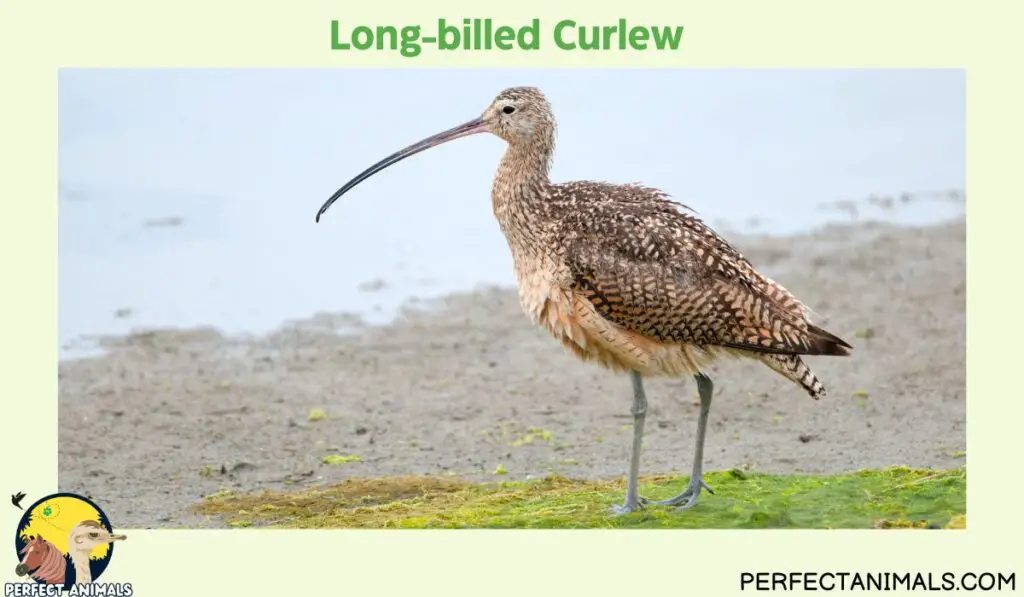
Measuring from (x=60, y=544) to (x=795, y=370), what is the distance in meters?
4.38

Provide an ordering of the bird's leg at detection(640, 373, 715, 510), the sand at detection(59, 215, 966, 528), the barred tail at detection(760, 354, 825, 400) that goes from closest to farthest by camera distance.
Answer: the barred tail at detection(760, 354, 825, 400) < the bird's leg at detection(640, 373, 715, 510) < the sand at detection(59, 215, 966, 528)

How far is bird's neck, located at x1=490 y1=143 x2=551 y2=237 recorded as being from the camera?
10078 millimetres

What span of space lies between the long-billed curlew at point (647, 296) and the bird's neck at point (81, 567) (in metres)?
3.00

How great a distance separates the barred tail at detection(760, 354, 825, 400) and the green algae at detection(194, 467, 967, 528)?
27.1 inches

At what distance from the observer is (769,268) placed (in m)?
→ 15.7

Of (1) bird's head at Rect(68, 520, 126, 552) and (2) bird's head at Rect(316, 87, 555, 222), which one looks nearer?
(1) bird's head at Rect(68, 520, 126, 552)

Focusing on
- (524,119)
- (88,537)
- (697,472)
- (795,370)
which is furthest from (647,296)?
(88,537)

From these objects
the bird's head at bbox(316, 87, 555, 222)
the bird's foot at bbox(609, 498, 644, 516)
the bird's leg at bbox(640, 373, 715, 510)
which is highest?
the bird's head at bbox(316, 87, 555, 222)

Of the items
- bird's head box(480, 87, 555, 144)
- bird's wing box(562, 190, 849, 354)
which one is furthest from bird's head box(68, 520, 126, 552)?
bird's head box(480, 87, 555, 144)

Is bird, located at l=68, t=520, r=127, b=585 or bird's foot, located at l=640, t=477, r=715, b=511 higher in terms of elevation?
bird's foot, located at l=640, t=477, r=715, b=511

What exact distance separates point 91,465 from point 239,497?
1.35 meters

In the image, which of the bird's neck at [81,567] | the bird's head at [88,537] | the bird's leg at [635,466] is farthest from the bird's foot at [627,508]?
the bird's neck at [81,567]

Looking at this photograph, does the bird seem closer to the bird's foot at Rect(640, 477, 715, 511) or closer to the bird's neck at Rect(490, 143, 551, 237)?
the bird's neck at Rect(490, 143, 551, 237)

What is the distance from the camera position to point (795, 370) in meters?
9.60
